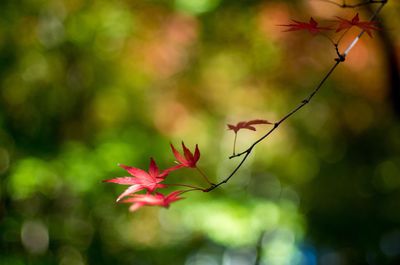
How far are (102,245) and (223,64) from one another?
2.44m

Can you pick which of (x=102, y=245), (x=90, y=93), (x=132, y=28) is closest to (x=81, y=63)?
(x=90, y=93)

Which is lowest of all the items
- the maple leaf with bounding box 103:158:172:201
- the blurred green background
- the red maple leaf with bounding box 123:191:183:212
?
the red maple leaf with bounding box 123:191:183:212

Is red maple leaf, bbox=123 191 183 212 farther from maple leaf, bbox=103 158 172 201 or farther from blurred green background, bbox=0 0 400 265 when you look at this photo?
blurred green background, bbox=0 0 400 265

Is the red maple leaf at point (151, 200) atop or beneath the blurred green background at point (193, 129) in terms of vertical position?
beneath

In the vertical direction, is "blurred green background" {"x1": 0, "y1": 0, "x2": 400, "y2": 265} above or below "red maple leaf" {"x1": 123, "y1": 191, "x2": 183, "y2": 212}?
above

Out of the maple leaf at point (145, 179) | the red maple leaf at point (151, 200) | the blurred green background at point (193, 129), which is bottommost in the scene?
the red maple leaf at point (151, 200)

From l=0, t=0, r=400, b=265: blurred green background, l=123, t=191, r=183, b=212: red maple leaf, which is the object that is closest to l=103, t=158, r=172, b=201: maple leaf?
l=123, t=191, r=183, b=212: red maple leaf

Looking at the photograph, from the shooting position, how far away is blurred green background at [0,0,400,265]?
10.1 feet

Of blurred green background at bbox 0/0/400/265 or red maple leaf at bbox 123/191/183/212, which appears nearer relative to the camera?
red maple leaf at bbox 123/191/183/212

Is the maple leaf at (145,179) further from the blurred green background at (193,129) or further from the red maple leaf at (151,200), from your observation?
the blurred green background at (193,129)

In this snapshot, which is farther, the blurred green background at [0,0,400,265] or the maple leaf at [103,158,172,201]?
Result: the blurred green background at [0,0,400,265]

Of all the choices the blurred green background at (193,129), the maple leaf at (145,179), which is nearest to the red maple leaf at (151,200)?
the maple leaf at (145,179)

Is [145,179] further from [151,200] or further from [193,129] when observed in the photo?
[193,129]

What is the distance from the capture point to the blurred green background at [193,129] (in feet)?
10.1
